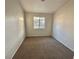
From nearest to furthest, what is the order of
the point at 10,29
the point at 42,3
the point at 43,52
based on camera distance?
the point at 10,29 < the point at 43,52 < the point at 42,3

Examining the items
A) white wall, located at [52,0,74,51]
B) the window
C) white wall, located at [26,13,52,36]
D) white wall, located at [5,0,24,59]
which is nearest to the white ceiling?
white wall, located at [52,0,74,51]

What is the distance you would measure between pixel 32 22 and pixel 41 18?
36.6 inches

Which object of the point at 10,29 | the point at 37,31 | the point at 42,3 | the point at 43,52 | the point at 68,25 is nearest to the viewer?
the point at 10,29

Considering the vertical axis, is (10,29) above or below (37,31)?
above

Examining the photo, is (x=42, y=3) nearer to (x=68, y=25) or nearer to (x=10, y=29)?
(x=68, y=25)

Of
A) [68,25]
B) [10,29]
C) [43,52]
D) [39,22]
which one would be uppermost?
[39,22]

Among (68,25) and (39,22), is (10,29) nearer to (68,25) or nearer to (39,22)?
(68,25)

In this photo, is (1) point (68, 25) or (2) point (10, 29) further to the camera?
(1) point (68, 25)

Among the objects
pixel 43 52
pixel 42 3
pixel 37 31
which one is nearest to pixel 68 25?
pixel 43 52

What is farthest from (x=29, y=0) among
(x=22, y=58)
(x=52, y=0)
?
(x=22, y=58)

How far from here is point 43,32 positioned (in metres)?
9.36

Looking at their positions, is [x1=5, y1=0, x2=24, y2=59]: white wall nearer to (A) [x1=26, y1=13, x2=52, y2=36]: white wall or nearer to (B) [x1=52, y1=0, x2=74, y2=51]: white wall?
(B) [x1=52, y1=0, x2=74, y2=51]: white wall
